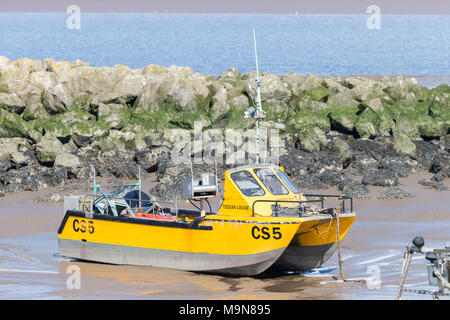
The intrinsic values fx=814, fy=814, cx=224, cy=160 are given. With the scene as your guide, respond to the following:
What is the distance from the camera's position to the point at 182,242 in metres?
15.7

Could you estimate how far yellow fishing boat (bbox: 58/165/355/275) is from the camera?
588 inches

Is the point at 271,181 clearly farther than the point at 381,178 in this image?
No

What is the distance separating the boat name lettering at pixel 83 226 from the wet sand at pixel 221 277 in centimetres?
70

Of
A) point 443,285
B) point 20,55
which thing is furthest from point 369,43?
point 443,285

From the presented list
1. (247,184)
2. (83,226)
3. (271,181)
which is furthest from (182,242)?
(83,226)

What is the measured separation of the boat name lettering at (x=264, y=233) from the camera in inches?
580

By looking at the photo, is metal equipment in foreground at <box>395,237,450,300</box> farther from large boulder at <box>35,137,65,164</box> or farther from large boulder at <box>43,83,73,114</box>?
large boulder at <box>43,83,73,114</box>

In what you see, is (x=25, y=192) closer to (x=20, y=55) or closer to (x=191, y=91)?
(x=191, y=91)

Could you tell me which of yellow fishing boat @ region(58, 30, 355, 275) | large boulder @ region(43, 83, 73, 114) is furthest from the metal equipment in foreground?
large boulder @ region(43, 83, 73, 114)

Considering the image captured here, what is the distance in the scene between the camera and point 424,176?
25.2 m

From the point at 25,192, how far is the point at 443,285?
1543 cm

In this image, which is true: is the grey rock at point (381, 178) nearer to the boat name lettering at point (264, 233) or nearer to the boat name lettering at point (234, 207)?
the boat name lettering at point (234, 207)

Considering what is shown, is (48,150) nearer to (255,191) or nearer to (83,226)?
(83,226)

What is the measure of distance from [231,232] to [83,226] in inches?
141
